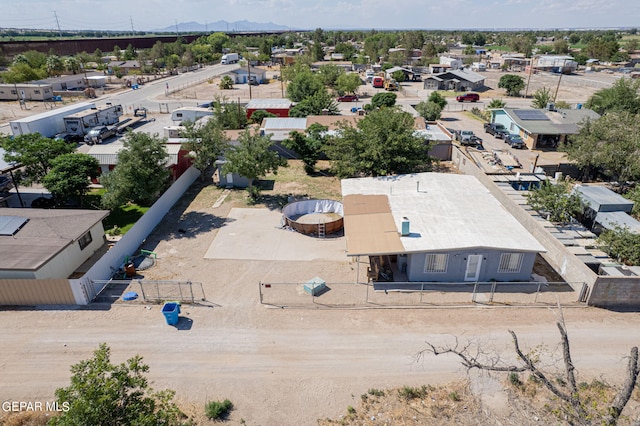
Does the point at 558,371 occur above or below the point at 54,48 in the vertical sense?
below

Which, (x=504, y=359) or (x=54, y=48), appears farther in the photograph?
(x=54, y=48)

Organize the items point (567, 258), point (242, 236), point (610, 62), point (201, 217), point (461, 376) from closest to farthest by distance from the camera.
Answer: point (461, 376), point (567, 258), point (242, 236), point (201, 217), point (610, 62)

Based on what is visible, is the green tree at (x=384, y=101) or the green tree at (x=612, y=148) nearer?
the green tree at (x=612, y=148)

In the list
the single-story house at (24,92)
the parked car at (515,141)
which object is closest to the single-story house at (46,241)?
the parked car at (515,141)

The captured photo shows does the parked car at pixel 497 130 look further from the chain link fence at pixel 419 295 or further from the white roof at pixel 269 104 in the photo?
the chain link fence at pixel 419 295

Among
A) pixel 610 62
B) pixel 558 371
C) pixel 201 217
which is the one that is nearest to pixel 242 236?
pixel 201 217

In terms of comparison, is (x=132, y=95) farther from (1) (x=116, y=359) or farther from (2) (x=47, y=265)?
(1) (x=116, y=359)
